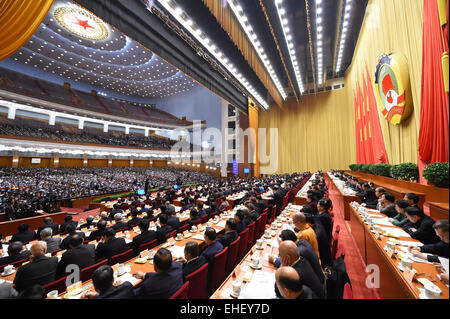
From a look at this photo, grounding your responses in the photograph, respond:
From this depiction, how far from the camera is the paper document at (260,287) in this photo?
1762 mm

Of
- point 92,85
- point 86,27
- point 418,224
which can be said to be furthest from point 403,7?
point 92,85

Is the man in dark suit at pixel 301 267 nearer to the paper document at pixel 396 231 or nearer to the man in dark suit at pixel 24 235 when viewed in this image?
the paper document at pixel 396 231

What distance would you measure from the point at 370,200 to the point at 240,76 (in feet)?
31.2

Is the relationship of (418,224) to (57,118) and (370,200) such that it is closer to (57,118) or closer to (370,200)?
(370,200)

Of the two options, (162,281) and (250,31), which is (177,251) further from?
(250,31)

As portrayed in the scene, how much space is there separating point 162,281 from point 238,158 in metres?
21.0

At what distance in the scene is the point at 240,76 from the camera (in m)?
11.6

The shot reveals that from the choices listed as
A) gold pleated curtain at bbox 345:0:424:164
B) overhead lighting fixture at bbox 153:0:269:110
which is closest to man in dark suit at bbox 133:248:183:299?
overhead lighting fixture at bbox 153:0:269:110

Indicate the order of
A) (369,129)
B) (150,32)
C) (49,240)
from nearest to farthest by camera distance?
1. (49,240)
2. (150,32)
3. (369,129)

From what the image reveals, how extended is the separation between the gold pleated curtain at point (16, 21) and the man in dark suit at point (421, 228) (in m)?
7.79

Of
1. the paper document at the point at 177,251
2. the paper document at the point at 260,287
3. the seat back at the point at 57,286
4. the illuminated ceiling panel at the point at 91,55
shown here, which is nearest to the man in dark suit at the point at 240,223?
the paper document at the point at 177,251

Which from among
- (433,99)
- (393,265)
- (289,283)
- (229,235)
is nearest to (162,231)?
(229,235)

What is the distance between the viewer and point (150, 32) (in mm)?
6848

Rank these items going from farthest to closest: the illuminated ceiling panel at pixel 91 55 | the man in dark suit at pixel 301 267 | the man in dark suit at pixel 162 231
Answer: the illuminated ceiling panel at pixel 91 55 → the man in dark suit at pixel 162 231 → the man in dark suit at pixel 301 267
